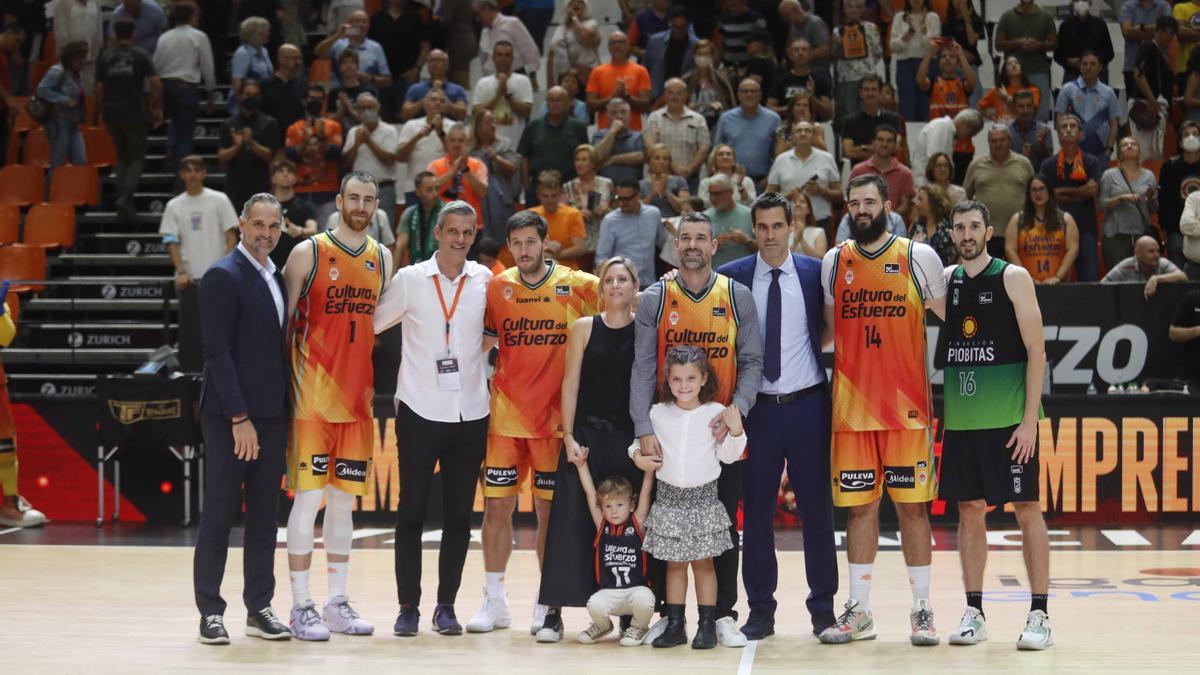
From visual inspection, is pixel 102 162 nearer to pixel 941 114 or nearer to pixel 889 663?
pixel 941 114

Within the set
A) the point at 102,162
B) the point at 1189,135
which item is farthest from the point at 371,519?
the point at 1189,135

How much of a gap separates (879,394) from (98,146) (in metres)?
12.1

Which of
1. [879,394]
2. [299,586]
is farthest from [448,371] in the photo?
[879,394]

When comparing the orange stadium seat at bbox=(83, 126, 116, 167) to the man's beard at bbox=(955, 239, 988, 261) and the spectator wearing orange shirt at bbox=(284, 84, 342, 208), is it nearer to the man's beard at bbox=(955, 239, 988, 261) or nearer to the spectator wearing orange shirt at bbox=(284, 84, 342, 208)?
the spectator wearing orange shirt at bbox=(284, 84, 342, 208)

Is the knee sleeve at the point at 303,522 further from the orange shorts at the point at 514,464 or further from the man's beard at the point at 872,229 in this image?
the man's beard at the point at 872,229

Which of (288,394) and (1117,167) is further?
(1117,167)

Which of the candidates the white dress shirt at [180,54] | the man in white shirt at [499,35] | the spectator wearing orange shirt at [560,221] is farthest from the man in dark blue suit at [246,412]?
the white dress shirt at [180,54]

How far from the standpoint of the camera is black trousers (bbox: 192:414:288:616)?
24.3 feet

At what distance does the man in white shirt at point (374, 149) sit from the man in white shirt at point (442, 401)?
6891mm

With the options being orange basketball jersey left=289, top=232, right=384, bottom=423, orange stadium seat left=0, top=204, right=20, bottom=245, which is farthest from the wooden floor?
orange stadium seat left=0, top=204, right=20, bottom=245

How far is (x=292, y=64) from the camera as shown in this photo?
15516mm

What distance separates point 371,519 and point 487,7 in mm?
6314

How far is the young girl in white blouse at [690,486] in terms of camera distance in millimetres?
7234

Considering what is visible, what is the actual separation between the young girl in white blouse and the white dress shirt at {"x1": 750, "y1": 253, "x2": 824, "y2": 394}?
40 centimetres
